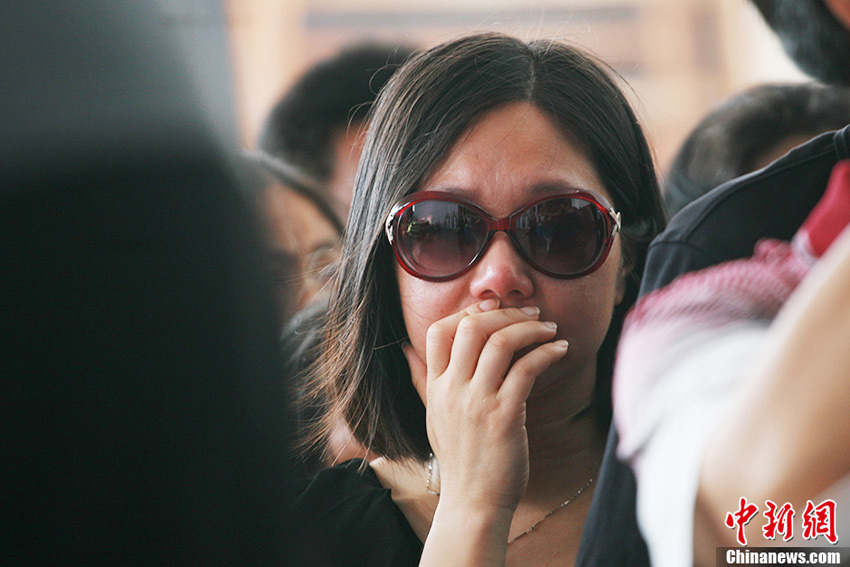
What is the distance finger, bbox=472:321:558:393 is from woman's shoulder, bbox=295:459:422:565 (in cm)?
19

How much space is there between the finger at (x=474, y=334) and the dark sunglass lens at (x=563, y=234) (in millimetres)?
48

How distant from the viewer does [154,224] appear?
1.45ft

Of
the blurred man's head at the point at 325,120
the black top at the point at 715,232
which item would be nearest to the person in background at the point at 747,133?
the black top at the point at 715,232

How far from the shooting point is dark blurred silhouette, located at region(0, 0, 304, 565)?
447mm

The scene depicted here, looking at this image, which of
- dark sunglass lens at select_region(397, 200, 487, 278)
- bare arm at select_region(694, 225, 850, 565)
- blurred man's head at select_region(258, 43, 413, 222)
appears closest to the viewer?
bare arm at select_region(694, 225, 850, 565)

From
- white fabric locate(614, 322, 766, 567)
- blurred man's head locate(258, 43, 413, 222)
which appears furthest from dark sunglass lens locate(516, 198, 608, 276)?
blurred man's head locate(258, 43, 413, 222)

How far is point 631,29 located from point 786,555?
585mm

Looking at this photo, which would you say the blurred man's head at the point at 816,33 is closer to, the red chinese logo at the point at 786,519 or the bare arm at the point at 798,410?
the bare arm at the point at 798,410

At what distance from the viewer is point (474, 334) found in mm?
571

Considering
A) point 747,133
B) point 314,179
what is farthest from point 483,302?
point 314,179

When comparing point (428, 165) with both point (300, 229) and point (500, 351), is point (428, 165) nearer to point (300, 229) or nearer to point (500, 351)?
point (500, 351)

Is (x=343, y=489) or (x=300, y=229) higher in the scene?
(x=300, y=229)

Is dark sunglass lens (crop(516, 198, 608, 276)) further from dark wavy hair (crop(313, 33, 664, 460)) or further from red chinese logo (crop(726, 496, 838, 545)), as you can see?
red chinese logo (crop(726, 496, 838, 545))

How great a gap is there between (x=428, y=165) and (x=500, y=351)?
18cm
